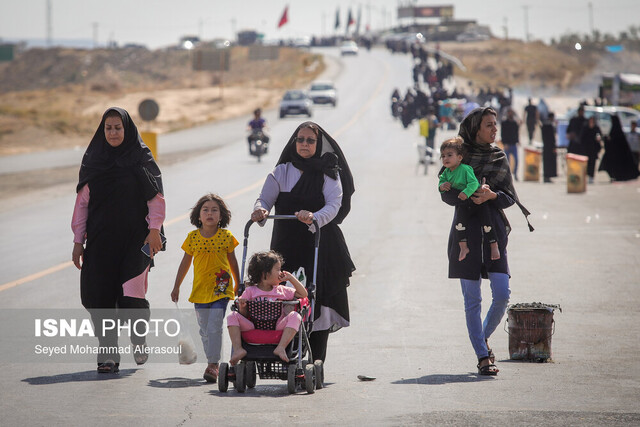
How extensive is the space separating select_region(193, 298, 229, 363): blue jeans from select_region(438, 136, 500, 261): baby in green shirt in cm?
181

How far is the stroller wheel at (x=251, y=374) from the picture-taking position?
7.66 meters

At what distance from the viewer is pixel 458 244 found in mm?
8609

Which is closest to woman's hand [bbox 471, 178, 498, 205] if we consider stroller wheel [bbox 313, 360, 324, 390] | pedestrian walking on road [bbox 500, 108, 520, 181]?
stroller wheel [bbox 313, 360, 324, 390]

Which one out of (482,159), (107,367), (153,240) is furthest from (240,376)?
(482,159)

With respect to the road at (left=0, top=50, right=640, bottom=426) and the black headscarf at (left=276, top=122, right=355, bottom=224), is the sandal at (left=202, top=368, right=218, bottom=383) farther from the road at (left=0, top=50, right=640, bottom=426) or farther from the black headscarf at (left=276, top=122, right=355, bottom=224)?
the black headscarf at (left=276, top=122, right=355, bottom=224)

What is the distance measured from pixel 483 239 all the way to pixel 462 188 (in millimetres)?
420

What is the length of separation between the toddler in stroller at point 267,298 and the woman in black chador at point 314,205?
A: 49 centimetres

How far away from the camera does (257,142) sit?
121 ft

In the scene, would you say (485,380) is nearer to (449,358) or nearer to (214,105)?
(449,358)

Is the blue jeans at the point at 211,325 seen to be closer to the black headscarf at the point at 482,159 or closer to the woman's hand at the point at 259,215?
the woman's hand at the point at 259,215

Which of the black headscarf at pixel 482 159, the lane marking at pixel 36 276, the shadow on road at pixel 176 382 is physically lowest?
the shadow on road at pixel 176 382

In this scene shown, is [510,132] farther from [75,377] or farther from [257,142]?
[75,377]

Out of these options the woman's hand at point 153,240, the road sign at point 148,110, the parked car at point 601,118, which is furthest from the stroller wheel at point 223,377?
the parked car at point 601,118

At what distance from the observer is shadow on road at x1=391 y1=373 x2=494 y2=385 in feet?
26.8
